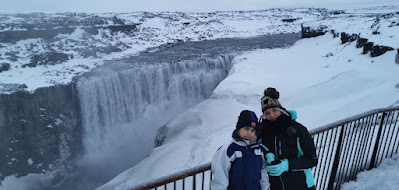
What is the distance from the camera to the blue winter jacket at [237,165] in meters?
2.64

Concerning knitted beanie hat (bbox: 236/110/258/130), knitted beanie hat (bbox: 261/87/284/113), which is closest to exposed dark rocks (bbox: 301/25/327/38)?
knitted beanie hat (bbox: 261/87/284/113)

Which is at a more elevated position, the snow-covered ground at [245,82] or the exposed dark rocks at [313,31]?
the exposed dark rocks at [313,31]

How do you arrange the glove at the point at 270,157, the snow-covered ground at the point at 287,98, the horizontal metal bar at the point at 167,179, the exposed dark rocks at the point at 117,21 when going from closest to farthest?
the horizontal metal bar at the point at 167,179
the glove at the point at 270,157
the snow-covered ground at the point at 287,98
the exposed dark rocks at the point at 117,21

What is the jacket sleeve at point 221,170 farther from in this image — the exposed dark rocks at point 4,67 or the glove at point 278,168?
the exposed dark rocks at point 4,67

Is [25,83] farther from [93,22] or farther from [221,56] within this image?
[93,22]

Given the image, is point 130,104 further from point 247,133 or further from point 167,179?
point 247,133

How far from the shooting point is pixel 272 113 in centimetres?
303

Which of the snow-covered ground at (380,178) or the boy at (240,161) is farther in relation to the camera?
the snow-covered ground at (380,178)

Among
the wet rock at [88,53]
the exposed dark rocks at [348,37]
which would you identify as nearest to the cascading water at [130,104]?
the wet rock at [88,53]

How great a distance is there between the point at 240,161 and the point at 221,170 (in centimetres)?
20

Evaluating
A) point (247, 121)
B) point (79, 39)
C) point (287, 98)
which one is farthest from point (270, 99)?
point (79, 39)

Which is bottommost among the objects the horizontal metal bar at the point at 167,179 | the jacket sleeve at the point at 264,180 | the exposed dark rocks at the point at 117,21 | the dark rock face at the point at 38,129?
the dark rock face at the point at 38,129

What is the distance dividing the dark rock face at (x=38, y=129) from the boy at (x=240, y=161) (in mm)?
14455

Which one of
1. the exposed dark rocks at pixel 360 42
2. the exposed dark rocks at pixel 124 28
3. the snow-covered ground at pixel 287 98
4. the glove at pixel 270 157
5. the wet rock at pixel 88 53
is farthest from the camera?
the exposed dark rocks at pixel 124 28
